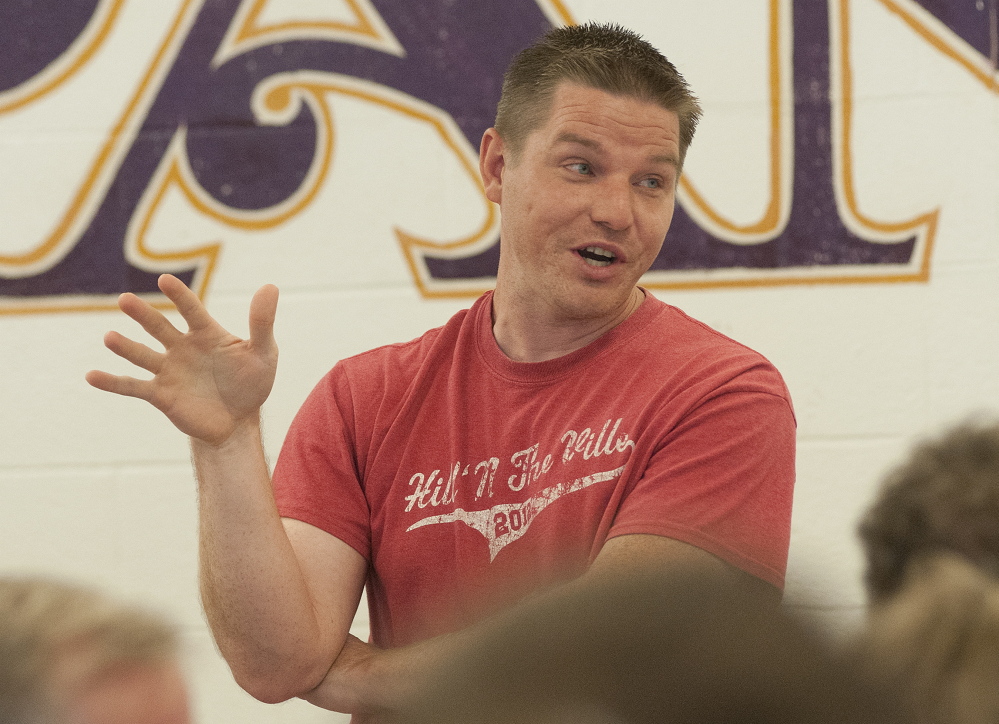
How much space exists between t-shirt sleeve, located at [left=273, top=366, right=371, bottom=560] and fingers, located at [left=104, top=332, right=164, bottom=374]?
266mm

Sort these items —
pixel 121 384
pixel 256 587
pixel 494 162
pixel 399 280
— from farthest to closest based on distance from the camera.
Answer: pixel 399 280
pixel 494 162
pixel 256 587
pixel 121 384

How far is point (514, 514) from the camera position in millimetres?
1337

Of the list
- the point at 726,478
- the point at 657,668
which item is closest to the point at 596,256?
the point at 726,478

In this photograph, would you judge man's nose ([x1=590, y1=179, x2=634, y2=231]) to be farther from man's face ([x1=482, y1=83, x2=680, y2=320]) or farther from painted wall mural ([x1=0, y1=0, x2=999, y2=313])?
painted wall mural ([x1=0, y1=0, x2=999, y2=313])

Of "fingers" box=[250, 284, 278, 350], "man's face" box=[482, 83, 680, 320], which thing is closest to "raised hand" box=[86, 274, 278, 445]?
"fingers" box=[250, 284, 278, 350]

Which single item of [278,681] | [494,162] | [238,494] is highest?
[494,162]

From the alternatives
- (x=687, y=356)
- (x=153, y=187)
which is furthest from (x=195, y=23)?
(x=687, y=356)

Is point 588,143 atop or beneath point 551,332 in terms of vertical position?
atop

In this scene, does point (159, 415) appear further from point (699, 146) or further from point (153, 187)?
point (699, 146)

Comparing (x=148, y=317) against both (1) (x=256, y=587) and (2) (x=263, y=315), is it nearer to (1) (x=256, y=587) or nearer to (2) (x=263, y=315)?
(2) (x=263, y=315)

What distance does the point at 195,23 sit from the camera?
218 cm

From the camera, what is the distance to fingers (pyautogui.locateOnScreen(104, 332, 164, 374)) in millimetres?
1162

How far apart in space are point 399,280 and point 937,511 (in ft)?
3.75

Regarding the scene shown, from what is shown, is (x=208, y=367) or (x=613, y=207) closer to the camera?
(x=208, y=367)
